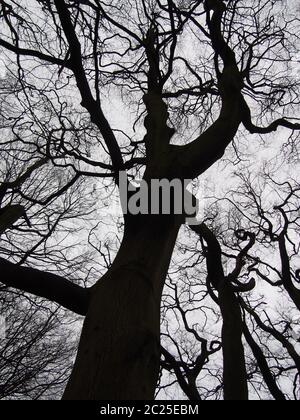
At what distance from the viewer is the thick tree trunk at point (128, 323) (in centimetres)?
131

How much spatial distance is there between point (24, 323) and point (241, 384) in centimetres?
452

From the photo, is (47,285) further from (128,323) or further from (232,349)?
(232,349)

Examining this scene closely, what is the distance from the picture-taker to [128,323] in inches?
58.7

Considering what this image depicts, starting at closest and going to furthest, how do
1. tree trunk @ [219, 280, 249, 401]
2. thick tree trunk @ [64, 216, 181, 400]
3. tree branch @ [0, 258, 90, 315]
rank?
thick tree trunk @ [64, 216, 181, 400] → tree branch @ [0, 258, 90, 315] → tree trunk @ [219, 280, 249, 401]

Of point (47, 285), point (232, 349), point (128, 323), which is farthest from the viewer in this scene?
point (232, 349)

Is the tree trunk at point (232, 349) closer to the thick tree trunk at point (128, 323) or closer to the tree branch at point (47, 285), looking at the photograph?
the thick tree trunk at point (128, 323)

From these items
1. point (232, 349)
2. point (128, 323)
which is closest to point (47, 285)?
point (128, 323)

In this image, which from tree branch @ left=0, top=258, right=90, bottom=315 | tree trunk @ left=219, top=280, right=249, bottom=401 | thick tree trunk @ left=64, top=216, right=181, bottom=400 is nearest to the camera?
thick tree trunk @ left=64, top=216, right=181, bottom=400

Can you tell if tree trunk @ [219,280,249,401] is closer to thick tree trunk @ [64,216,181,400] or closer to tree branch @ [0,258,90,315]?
thick tree trunk @ [64,216,181,400]

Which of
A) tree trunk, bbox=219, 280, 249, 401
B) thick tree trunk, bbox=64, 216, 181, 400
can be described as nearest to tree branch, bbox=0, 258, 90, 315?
thick tree trunk, bbox=64, 216, 181, 400

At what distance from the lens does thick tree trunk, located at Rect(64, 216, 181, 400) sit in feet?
4.29
